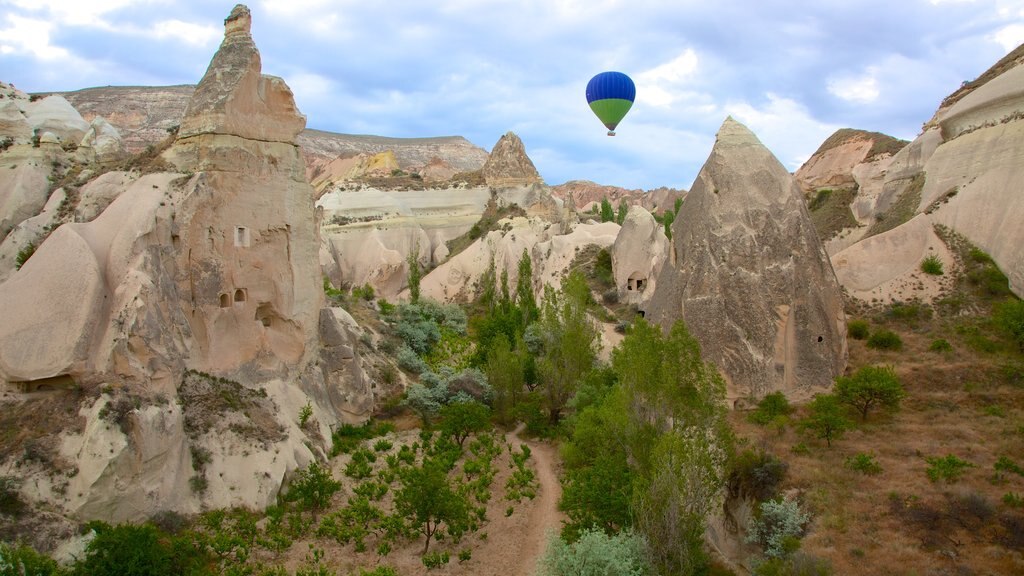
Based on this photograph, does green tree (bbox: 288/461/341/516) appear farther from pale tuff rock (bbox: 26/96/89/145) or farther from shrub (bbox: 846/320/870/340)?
pale tuff rock (bbox: 26/96/89/145)

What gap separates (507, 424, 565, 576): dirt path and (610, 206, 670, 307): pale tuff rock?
44.0 ft

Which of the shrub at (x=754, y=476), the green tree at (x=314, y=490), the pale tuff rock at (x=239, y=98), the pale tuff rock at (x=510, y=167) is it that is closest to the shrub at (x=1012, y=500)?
the shrub at (x=754, y=476)

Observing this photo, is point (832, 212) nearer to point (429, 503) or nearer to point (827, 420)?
point (827, 420)

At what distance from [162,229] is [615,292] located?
2111 centimetres

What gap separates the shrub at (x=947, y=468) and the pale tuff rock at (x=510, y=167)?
1610 inches

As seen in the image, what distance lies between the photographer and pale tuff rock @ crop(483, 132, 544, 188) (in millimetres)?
51969

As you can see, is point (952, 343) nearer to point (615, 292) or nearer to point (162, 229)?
point (615, 292)

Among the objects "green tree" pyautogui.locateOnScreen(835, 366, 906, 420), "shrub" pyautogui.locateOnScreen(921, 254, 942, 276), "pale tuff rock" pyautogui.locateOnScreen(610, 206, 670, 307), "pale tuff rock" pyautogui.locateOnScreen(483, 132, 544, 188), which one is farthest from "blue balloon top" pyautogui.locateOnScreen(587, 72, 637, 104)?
"pale tuff rock" pyautogui.locateOnScreen(483, 132, 544, 188)

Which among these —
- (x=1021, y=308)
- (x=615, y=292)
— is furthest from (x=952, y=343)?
(x=615, y=292)

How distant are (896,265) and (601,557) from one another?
55.1ft

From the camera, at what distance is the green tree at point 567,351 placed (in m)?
21.2

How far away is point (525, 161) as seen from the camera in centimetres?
5253

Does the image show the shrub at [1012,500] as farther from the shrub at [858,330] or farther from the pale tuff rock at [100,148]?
the pale tuff rock at [100,148]

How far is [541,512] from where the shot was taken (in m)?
15.5
